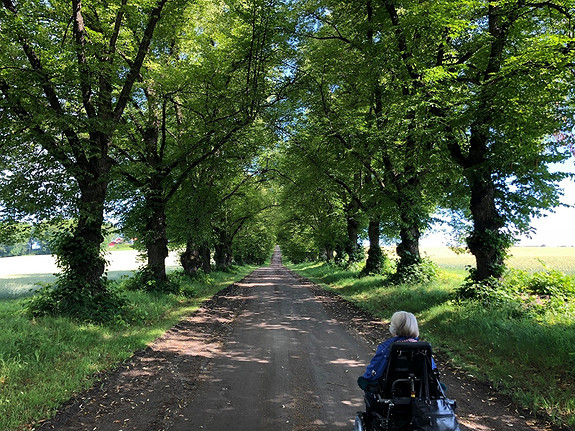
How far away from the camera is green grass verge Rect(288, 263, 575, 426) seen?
4934 millimetres

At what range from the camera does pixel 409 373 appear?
332 cm

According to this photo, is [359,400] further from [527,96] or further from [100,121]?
[100,121]

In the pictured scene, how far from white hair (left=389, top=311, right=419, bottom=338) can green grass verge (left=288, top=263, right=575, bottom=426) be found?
2.69 m

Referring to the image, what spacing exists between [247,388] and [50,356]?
3.68m

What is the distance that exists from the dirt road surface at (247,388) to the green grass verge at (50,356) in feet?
0.91

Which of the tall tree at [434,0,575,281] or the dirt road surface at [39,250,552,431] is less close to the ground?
the tall tree at [434,0,575,281]

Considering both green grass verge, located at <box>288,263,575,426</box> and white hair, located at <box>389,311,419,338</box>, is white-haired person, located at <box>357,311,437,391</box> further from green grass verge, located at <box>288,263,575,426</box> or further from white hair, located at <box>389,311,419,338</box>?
green grass verge, located at <box>288,263,575,426</box>

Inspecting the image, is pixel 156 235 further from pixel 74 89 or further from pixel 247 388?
pixel 247 388

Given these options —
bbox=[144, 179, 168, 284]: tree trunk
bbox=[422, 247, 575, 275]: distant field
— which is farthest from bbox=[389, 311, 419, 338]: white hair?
bbox=[144, 179, 168, 284]: tree trunk

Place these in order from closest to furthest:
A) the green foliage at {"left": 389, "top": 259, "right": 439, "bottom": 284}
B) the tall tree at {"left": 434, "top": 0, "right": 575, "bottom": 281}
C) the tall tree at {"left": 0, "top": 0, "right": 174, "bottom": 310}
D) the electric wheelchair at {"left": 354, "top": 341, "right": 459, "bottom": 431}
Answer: the electric wheelchair at {"left": 354, "top": 341, "right": 459, "bottom": 431} < the tall tree at {"left": 434, "top": 0, "right": 575, "bottom": 281} < the tall tree at {"left": 0, "top": 0, "right": 174, "bottom": 310} < the green foliage at {"left": 389, "top": 259, "right": 439, "bottom": 284}

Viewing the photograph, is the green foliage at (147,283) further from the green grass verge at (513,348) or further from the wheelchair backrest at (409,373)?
the wheelchair backrest at (409,373)

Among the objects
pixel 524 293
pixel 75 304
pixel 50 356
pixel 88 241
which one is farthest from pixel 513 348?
pixel 88 241

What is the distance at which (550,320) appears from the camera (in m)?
7.40

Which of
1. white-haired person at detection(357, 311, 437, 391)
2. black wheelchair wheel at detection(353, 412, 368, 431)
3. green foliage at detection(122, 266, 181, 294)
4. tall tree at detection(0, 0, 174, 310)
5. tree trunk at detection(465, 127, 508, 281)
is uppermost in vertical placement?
tall tree at detection(0, 0, 174, 310)
